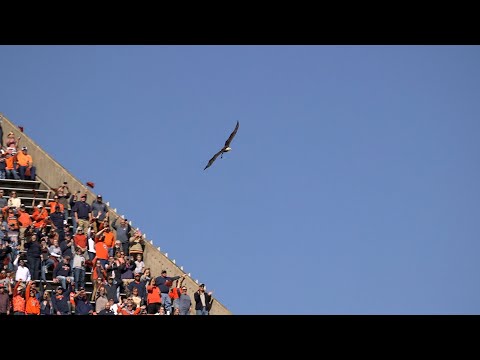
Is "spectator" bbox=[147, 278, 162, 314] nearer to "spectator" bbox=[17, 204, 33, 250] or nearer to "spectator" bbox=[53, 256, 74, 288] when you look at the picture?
"spectator" bbox=[53, 256, 74, 288]

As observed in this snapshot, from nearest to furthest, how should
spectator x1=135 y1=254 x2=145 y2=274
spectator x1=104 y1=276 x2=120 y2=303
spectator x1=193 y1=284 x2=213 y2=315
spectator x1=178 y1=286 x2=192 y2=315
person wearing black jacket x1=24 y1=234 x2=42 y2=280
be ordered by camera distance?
person wearing black jacket x1=24 y1=234 x2=42 y2=280
spectator x1=104 y1=276 x2=120 y2=303
spectator x1=178 y1=286 x2=192 y2=315
spectator x1=135 y1=254 x2=145 y2=274
spectator x1=193 y1=284 x2=213 y2=315

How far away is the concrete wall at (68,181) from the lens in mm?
28875

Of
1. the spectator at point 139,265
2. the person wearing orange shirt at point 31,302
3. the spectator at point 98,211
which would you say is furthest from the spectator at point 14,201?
the person wearing orange shirt at point 31,302

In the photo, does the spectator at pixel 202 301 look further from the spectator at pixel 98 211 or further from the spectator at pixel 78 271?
the spectator at pixel 78 271

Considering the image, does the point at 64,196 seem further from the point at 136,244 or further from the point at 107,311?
the point at 107,311

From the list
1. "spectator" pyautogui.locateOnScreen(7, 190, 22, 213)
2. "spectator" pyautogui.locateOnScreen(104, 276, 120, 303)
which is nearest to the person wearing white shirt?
"spectator" pyautogui.locateOnScreen(104, 276, 120, 303)

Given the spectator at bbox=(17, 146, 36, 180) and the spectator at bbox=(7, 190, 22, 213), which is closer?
the spectator at bbox=(7, 190, 22, 213)

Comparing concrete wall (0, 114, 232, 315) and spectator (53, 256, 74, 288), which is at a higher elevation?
concrete wall (0, 114, 232, 315)

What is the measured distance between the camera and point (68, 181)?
30703mm

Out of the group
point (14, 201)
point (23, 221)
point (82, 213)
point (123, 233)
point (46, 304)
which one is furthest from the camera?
point (82, 213)

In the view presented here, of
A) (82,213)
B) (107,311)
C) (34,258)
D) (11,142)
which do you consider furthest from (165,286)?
(11,142)

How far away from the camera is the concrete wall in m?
28.9

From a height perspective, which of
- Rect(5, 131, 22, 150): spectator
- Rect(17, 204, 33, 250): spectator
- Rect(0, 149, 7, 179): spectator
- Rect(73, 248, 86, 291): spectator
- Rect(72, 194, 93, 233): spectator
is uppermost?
Rect(5, 131, 22, 150): spectator
